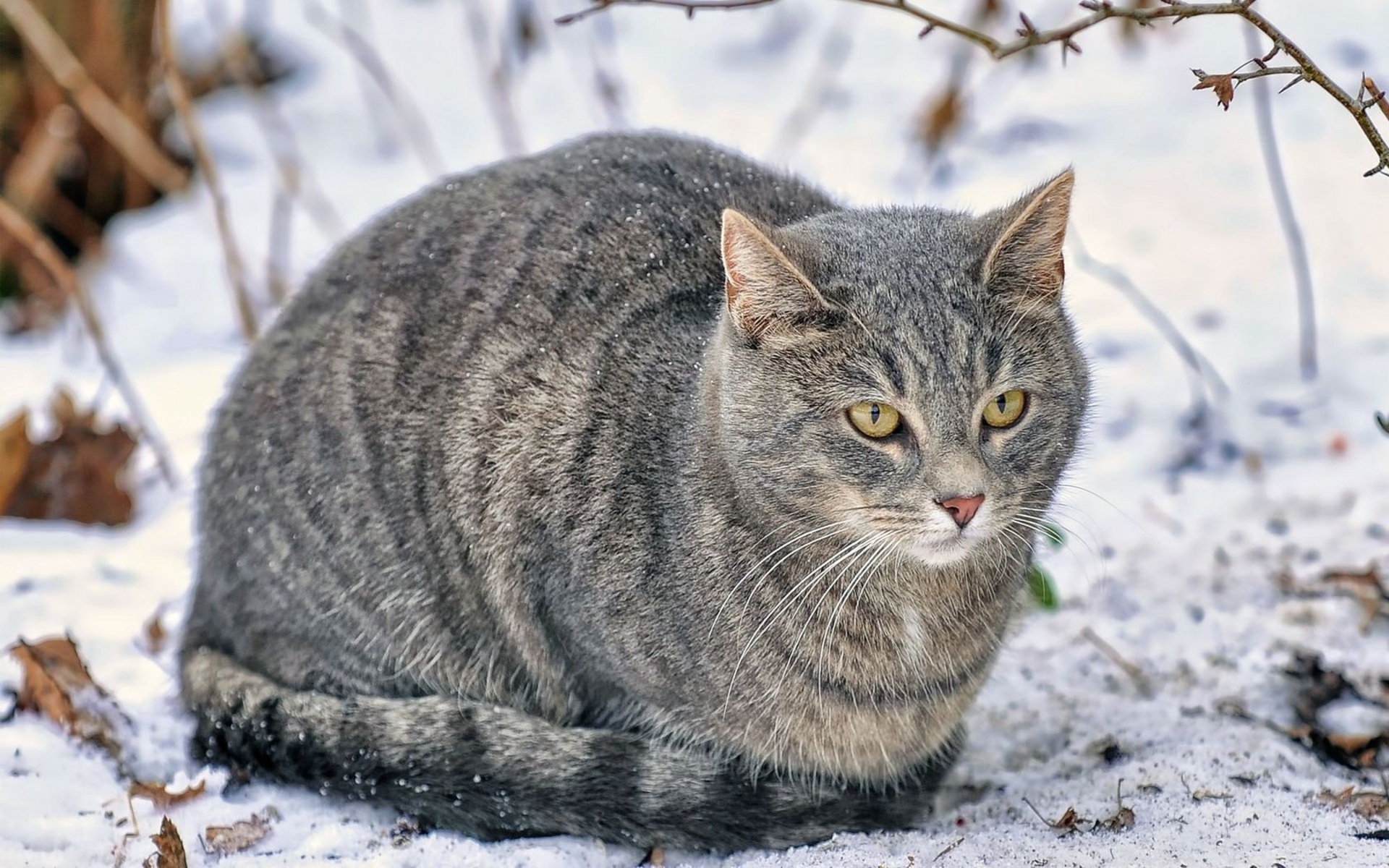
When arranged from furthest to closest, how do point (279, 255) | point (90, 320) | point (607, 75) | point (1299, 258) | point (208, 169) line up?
point (607, 75) < point (279, 255) < point (208, 169) < point (90, 320) < point (1299, 258)

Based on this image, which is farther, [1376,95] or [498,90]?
[498,90]

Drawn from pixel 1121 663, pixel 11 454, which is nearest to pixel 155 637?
pixel 11 454

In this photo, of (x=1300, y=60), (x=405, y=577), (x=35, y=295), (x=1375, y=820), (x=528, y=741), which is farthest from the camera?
(x=35, y=295)

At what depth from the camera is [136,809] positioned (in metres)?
2.95

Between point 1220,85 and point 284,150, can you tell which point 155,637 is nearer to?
point 1220,85

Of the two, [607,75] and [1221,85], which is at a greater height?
[1221,85]

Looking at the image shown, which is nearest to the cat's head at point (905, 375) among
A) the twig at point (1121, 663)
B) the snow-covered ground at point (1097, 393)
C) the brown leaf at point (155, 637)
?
the snow-covered ground at point (1097, 393)

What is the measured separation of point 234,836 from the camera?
9.43 feet

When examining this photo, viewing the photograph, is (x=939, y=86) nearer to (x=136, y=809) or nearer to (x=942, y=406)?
(x=942, y=406)

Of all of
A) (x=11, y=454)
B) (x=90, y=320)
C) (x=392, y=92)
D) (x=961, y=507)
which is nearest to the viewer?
(x=961, y=507)

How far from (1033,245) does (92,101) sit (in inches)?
146

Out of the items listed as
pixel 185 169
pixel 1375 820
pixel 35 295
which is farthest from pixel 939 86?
pixel 1375 820

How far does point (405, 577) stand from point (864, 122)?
3.69 meters

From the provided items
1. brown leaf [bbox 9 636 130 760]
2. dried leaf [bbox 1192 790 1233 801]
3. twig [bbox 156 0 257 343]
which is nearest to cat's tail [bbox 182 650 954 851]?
brown leaf [bbox 9 636 130 760]
